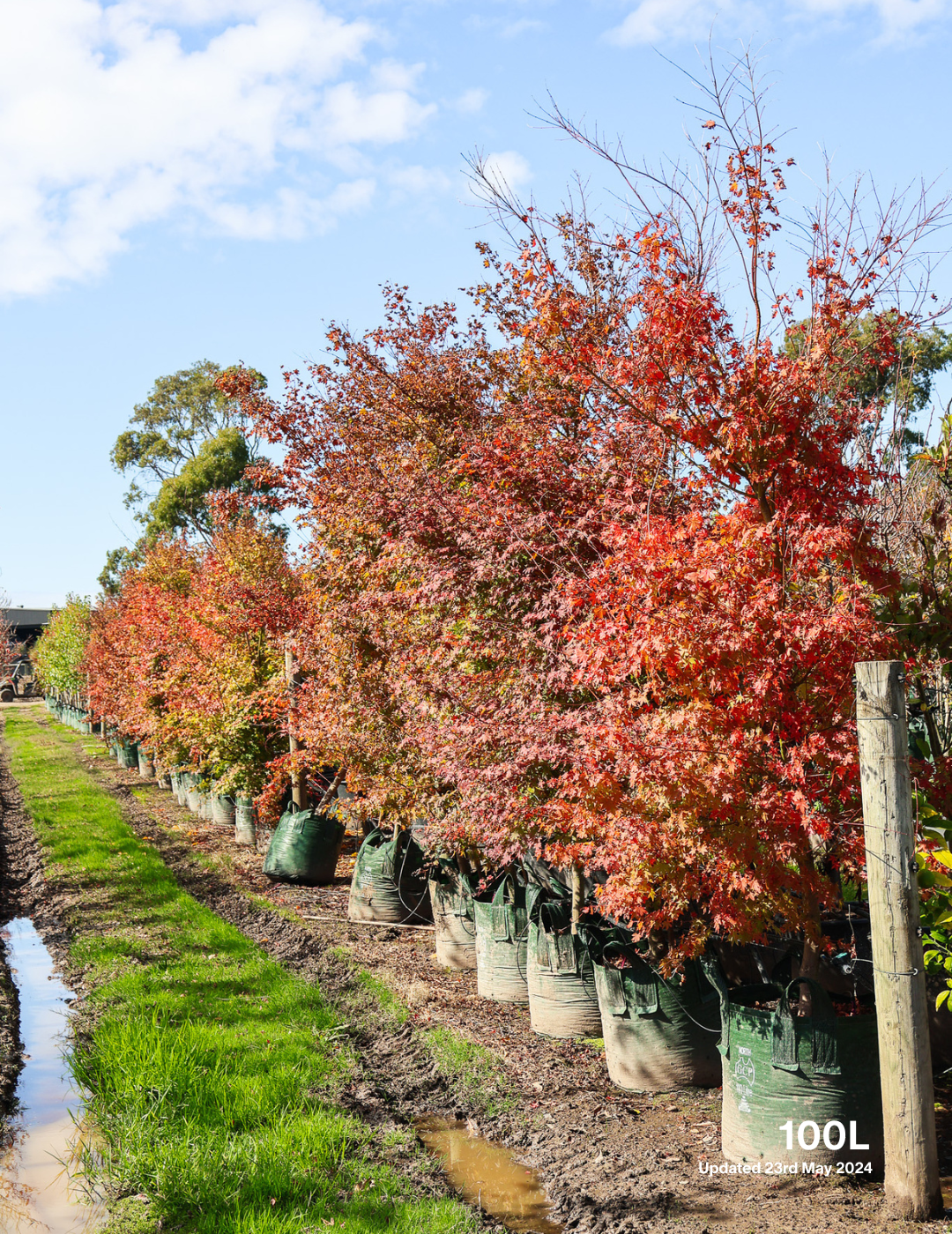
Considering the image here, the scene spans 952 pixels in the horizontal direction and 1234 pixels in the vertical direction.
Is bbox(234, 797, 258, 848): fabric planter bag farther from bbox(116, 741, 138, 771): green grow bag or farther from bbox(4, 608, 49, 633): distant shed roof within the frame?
bbox(4, 608, 49, 633): distant shed roof

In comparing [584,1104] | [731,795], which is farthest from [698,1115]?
[731,795]

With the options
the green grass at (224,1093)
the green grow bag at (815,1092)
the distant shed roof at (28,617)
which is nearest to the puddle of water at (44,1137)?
the green grass at (224,1093)

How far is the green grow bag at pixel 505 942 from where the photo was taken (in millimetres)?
6418

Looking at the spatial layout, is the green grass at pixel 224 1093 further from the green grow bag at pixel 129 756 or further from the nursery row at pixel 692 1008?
the green grow bag at pixel 129 756

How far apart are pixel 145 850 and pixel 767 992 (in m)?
9.32

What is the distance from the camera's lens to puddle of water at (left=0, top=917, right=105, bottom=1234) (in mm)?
4195

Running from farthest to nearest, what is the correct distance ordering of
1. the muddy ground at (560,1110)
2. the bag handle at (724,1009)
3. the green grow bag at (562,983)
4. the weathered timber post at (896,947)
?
1. the green grow bag at (562,983)
2. the bag handle at (724,1009)
3. the muddy ground at (560,1110)
4. the weathered timber post at (896,947)

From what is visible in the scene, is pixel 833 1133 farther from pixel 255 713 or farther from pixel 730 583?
pixel 255 713

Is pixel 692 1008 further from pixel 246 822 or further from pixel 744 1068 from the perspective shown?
pixel 246 822

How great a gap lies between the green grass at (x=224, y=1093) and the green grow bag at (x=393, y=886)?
1.24m

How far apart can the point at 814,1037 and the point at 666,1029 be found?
1.14 m

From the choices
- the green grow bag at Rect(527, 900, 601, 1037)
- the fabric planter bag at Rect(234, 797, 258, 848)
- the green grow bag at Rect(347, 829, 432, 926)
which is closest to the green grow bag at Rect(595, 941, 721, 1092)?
the green grow bag at Rect(527, 900, 601, 1037)

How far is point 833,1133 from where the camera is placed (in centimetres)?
400

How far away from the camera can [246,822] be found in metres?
13.2
